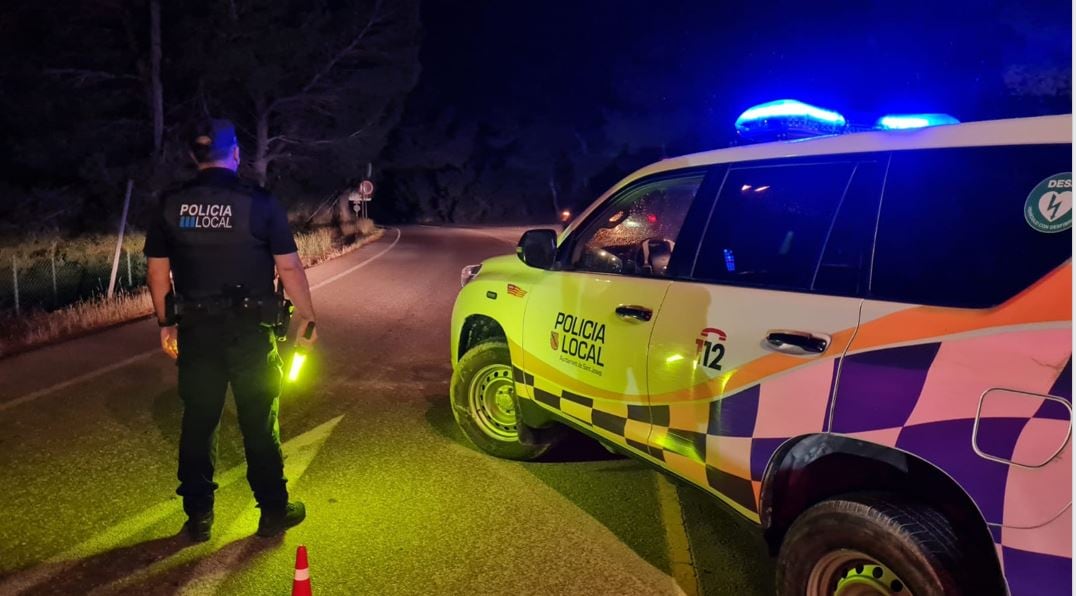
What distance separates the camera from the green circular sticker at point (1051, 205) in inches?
87.0

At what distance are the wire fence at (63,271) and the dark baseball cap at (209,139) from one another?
12.6m

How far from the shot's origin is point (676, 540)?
12.9 feet

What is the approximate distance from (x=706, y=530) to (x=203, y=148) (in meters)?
3.13

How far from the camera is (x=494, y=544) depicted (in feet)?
12.5

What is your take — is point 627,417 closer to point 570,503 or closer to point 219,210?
point 570,503

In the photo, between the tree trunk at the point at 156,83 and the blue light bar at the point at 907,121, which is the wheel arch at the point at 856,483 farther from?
the tree trunk at the point at 156,83

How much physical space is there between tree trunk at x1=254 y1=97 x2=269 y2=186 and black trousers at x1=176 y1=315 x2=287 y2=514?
84.3 ft

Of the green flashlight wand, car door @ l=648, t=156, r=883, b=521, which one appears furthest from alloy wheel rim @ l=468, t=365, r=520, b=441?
car door @ l=648, t=156, r=883, b=521

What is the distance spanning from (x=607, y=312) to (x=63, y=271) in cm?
1950

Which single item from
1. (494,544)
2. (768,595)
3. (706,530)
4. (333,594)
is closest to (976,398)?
(768,595)

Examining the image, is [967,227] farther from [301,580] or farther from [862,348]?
[301,580]

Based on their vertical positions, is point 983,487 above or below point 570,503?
above

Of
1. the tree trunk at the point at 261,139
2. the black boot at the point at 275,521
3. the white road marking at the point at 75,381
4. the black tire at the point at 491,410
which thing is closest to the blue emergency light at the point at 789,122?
the black tire at the point at 491,410

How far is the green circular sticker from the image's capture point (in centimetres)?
221
